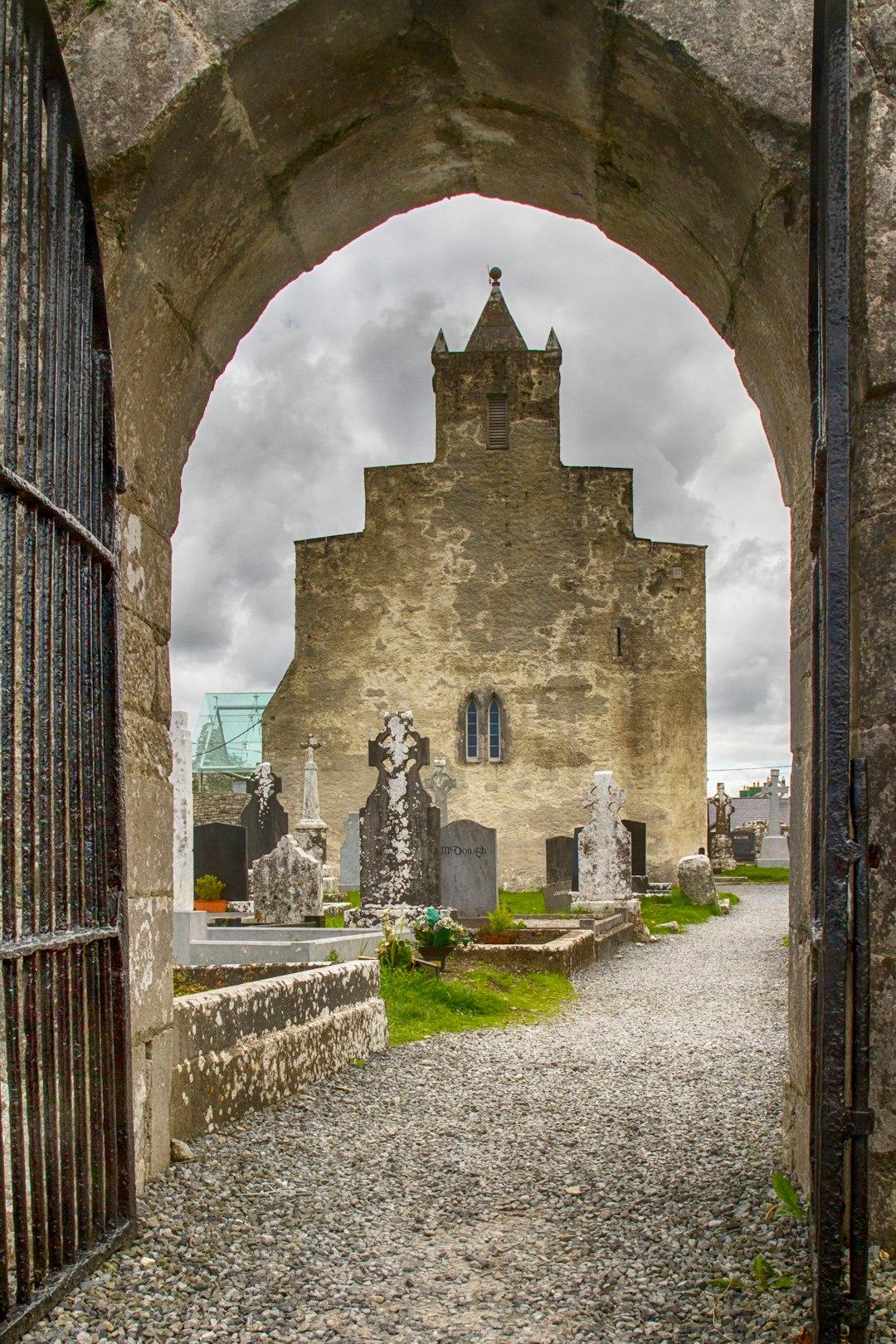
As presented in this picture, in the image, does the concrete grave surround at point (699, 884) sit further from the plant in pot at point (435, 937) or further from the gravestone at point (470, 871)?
the plant in pot at point (435, 937)

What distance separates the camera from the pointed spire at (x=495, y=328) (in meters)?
26.1

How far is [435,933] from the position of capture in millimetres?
9492

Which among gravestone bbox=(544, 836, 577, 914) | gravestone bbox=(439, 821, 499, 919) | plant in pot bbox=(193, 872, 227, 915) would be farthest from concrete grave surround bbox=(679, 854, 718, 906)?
plant in pot bbox=(193, 872, 227, 915)

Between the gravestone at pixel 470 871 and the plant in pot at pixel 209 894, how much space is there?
2.86 m

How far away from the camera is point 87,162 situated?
3.27 metres

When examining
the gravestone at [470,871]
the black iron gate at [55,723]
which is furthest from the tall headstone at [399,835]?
the black iron gate at [55,723]

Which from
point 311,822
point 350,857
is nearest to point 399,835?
point 311,822

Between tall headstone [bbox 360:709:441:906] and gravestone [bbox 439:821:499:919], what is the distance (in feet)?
4.50

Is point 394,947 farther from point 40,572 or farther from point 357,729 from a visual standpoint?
point 357,729

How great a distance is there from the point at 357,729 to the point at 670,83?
20829mm

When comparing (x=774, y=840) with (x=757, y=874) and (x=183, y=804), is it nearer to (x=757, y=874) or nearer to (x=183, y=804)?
(x=757, y=874)

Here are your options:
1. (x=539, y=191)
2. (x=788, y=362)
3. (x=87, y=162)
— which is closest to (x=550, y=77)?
(x=539, y=191)

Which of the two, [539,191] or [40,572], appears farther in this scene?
[539,191]

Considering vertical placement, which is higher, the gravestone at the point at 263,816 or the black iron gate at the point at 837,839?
the black iron gate at the point at 837,839
